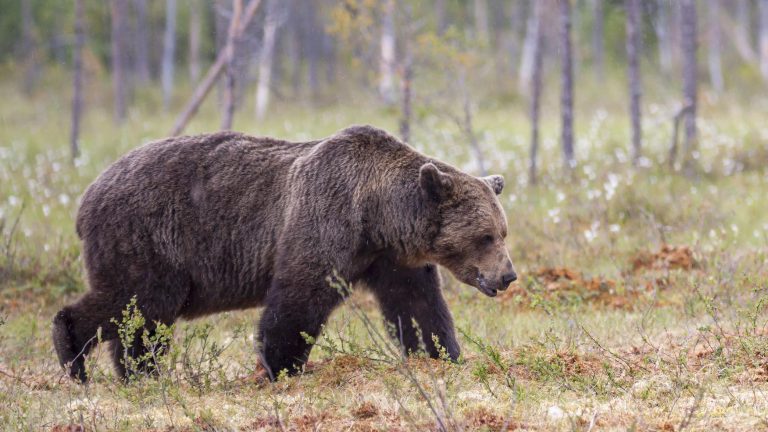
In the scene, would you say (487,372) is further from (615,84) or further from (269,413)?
(615,84)

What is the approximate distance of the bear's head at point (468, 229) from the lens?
592 centimetres

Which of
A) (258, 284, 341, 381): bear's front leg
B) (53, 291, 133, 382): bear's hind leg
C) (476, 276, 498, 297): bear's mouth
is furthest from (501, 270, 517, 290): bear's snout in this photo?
(53, 291, 133, 382): bear's hind leg

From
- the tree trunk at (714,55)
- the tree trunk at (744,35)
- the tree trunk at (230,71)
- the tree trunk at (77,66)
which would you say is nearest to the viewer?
the tree trunk at (230,71)

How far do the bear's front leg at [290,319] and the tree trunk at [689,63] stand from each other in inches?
392

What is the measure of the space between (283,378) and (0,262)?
4.88 metres

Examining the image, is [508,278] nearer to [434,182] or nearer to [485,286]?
[485,286]

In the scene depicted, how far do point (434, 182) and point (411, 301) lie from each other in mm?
940

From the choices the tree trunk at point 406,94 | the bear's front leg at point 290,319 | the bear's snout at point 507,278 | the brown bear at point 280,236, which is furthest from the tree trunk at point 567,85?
the bear's front leg at point 290,319

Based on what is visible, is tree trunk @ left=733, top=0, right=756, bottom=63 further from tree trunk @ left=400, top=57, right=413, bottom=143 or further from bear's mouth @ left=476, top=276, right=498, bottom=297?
bear's mouth @ left=476, top=276, right=498, bottom=297

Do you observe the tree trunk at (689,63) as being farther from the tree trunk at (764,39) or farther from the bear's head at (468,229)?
the tree trunk at (764,39)

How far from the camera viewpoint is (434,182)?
19.5ft

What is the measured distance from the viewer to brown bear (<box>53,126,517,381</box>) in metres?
5.99

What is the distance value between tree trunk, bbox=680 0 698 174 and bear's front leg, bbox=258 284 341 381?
995 cm

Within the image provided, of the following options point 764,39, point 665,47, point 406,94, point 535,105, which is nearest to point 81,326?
point 406,94
